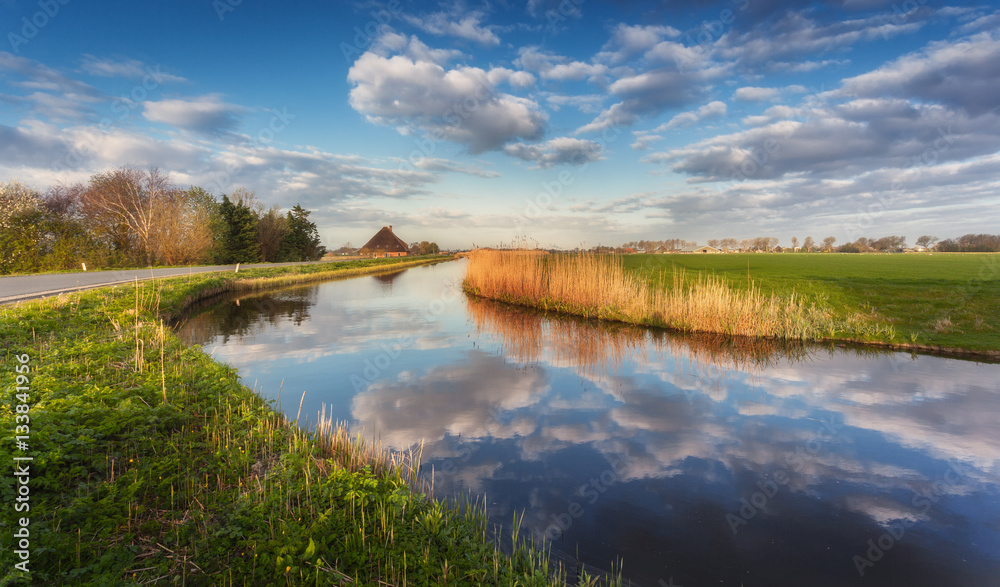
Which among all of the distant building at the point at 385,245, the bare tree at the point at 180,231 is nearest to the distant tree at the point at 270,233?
the bare tree at the point at 180,231

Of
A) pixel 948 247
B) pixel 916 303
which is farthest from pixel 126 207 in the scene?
pixel 948 247

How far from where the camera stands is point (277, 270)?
3055 centimetres

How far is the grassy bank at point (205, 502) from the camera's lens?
287 cm

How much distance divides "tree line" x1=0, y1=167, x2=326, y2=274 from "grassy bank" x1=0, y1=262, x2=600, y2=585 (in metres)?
28.5

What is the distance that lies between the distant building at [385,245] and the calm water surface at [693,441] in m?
67.7

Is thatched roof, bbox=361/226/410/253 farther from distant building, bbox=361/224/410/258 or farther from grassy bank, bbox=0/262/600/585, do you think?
grassy bank, bbox=0/262/600/585

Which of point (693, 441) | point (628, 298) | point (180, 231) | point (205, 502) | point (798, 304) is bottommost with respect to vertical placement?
point (693, 441)

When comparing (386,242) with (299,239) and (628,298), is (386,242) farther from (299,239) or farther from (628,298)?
(628,298)

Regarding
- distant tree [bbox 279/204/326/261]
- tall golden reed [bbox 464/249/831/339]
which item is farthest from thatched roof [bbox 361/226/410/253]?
tall golden reed [bbox 464/249/831/339]

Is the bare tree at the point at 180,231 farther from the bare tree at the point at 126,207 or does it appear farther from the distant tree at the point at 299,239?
the distant tree at the point at 299,239

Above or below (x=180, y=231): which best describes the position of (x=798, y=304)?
below

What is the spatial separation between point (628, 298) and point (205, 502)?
13842 mm

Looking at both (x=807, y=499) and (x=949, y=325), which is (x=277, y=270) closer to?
(x=807, y=499)

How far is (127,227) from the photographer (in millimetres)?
32656
